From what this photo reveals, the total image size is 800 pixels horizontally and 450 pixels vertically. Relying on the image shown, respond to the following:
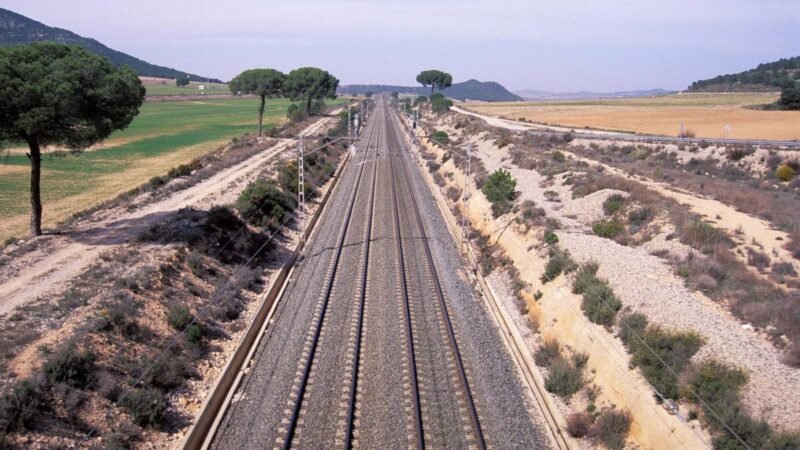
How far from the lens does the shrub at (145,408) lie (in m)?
12.8

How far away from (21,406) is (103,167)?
4692 centimetres

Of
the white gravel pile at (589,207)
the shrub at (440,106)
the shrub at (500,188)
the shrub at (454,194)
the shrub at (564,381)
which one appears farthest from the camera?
the shrub at (440,106)

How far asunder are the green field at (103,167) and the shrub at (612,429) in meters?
23.5

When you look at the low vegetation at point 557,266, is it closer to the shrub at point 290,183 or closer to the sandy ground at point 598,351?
the sandy ground at point 598,351

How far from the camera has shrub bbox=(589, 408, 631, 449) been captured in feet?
41.4

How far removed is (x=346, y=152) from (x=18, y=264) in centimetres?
5049

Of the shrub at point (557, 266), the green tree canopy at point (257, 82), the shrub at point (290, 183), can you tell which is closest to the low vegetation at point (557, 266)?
the shrub at point (557, 266)

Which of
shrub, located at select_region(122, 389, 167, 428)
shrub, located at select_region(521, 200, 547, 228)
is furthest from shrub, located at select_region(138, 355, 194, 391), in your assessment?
shrub, located at select_region(521, 200, 547, 228)

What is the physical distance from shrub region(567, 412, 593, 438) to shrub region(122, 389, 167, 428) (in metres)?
9.43

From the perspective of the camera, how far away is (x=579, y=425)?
522 inches

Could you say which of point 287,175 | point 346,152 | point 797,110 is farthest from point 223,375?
point 797,110

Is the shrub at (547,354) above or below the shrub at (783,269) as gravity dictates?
below

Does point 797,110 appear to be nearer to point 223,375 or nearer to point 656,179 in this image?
point 656,179

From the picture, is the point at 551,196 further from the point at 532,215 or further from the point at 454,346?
the point at 454,346
